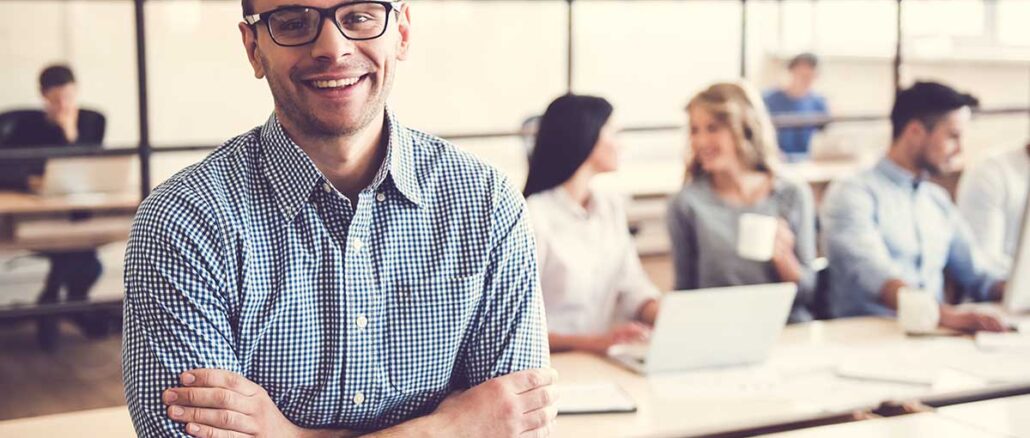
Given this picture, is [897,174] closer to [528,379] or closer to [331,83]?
[528,379]

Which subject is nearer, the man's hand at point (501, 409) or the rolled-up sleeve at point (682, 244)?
the man's hand at point (501, 409)

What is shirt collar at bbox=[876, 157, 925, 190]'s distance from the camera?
10.7 feet

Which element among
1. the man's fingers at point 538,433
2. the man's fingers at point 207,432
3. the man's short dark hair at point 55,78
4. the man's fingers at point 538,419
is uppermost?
the man's short dark hair at point 55,78

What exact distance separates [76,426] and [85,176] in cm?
327

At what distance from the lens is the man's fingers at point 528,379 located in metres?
1.69

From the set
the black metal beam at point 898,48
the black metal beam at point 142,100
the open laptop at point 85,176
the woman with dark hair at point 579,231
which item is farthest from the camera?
the open laptop at point 85,176

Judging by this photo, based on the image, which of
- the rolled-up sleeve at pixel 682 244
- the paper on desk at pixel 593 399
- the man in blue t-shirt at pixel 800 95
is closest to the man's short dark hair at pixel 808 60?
the man in blue t-shirt at pixel 800 95

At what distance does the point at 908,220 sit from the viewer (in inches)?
128

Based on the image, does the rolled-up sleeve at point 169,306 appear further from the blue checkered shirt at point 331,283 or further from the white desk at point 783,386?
the white desk at point 783,386

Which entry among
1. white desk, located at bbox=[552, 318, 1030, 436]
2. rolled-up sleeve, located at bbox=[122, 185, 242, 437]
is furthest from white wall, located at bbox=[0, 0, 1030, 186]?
rolled-up sleeve, located at bbox=[122, 185, 242, 437]

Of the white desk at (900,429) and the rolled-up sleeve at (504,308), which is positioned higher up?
the rolled-up sleeve at (504,308)

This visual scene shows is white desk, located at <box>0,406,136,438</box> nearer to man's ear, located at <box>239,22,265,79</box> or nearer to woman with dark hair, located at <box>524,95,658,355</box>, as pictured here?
man's ear, located at <box>239,22,265,79</box>

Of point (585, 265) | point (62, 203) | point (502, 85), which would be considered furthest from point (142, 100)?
point (502, 85)

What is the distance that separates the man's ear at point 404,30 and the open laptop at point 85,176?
3619 millimetres
